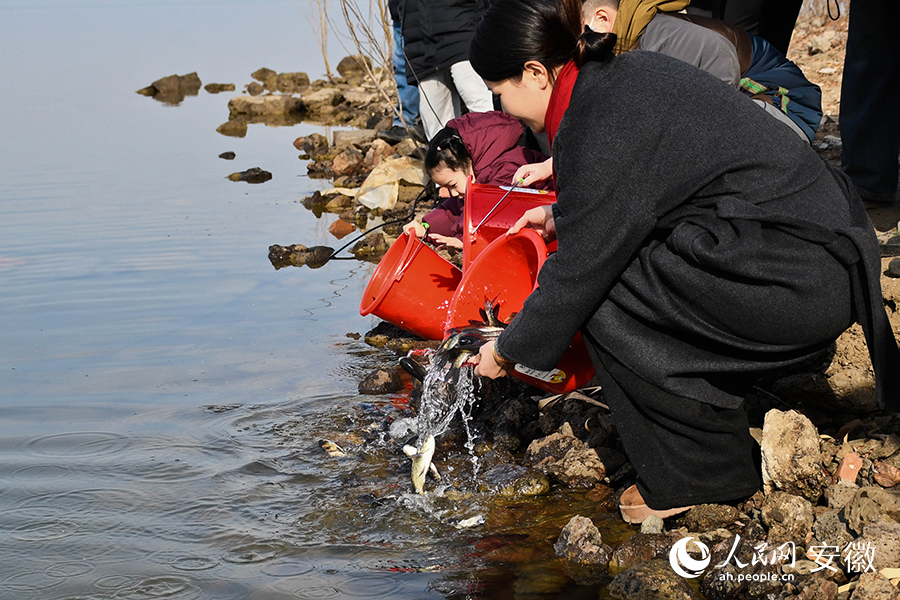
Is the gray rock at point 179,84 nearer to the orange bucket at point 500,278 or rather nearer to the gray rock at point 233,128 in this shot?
the gray rock at point 233,128

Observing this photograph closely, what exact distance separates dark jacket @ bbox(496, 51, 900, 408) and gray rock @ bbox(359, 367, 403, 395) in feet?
6.07

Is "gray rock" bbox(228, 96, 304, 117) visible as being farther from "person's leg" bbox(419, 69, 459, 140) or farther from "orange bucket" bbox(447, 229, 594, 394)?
"orange bucket" bbox(447, 229, 594, 394)

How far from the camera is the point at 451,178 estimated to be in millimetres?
4840

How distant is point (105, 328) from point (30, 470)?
1.82 metres

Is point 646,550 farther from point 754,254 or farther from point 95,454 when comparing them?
point 95,454

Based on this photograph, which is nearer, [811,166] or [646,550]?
[811,166]

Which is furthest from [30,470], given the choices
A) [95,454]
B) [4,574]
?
[4,574]

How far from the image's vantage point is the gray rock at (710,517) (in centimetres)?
242

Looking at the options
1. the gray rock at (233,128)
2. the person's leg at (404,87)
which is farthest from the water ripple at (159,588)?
the gray rock at (233,128)

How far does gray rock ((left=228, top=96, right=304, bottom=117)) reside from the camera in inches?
634

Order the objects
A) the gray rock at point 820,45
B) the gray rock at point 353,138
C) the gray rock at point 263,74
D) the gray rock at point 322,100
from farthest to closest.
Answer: the gray rock at point 263,74 → the gray rock at point 322,100 → the gray rock at point 353,138 → the gray rock at point 820,45

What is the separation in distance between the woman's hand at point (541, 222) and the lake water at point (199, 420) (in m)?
1.01

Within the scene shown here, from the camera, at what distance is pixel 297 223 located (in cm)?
762

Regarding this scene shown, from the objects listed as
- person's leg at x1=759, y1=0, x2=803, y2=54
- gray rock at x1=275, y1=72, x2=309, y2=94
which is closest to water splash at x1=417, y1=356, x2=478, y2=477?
person's leg at x1=759, y1=0, x2=803, y2=54
